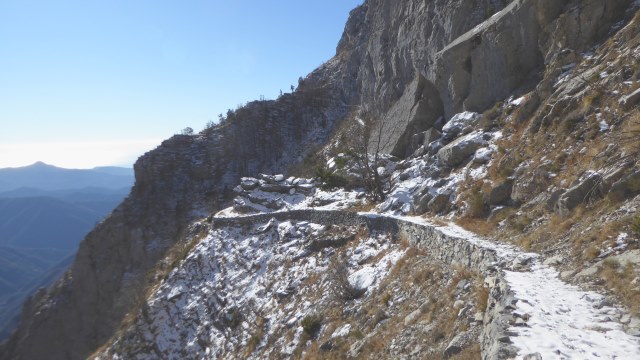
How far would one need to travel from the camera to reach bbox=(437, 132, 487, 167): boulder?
2450 cm

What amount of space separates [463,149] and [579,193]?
11843 mm

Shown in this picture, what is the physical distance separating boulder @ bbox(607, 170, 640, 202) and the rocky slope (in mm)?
40

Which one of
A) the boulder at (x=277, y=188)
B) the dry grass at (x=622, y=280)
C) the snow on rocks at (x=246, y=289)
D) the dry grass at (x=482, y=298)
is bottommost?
the snow on rocks at (x=246, y=289)

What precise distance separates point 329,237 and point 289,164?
43.1 meters

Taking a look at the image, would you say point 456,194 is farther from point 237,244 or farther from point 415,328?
point 237,244

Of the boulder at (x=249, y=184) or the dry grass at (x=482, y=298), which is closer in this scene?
the dry grass at (x=482, y=298)

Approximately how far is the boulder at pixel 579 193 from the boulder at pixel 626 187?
0.84 meters

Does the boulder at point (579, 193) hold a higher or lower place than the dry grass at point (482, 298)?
higher

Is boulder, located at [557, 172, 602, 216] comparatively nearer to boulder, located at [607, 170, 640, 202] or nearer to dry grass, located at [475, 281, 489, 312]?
boulder, located at [607, 170, 640, 202]

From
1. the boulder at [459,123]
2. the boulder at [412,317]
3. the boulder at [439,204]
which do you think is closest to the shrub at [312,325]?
the boulder at [412,317]

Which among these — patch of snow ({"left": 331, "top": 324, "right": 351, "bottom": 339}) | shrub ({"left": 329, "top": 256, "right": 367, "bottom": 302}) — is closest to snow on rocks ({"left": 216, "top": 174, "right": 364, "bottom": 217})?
shrub ({"left": 329, "top": 256, "right": 367, "bottom": 302})

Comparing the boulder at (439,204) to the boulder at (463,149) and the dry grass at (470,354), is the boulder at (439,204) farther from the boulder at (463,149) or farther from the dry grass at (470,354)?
the dry grass at (470,354)

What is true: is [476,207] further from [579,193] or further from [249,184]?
[249,184]

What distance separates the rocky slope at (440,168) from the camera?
14898 mm
